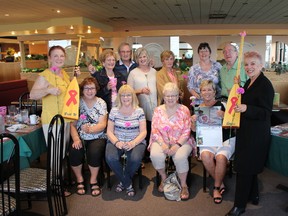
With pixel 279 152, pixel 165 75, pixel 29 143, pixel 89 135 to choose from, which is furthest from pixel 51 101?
pixel 279 152

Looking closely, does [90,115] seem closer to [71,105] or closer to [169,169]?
[71,105]

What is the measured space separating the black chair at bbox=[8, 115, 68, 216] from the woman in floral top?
154cm

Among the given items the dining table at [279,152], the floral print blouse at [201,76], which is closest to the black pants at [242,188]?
the dining table at [279,152]

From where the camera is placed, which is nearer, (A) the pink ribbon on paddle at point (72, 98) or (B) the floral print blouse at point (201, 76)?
(A) the pink ribbon on paddle at point (72, 98)

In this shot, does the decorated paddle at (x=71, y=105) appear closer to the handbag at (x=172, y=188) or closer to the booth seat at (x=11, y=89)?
the handbag at (x=172, y=188)

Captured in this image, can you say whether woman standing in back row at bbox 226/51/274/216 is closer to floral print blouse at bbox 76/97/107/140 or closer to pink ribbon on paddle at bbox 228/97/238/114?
pink ribbon on paddle at bbox 228/97/238/114

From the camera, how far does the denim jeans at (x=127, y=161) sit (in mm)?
2643

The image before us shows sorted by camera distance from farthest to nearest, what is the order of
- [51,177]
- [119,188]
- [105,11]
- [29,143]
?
[105,11] → [119,188] → [29,143] → [51,177]

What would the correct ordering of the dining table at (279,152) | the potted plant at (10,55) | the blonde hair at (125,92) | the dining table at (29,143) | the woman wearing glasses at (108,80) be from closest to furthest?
the dining table at (279,152)
the dining table at (29,143)
the blonde hair at (125,92)
the woman wearing glasses at (108,80)
the potted plant at (10,55)

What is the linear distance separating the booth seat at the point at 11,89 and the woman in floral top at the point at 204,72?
390 centimetres

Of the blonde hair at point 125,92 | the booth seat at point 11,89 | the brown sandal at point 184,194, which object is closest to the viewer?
the brown sandal at point 184,194

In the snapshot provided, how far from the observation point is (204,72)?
316 cm

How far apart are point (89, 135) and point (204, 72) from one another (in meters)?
1.43

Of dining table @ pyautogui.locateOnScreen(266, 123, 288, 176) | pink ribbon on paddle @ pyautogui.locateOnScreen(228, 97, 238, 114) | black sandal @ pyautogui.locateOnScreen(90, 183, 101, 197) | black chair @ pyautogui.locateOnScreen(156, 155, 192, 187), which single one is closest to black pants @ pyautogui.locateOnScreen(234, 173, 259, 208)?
dining table @ pyautogui.locateOnScreen(266, 123, 288, 176)
